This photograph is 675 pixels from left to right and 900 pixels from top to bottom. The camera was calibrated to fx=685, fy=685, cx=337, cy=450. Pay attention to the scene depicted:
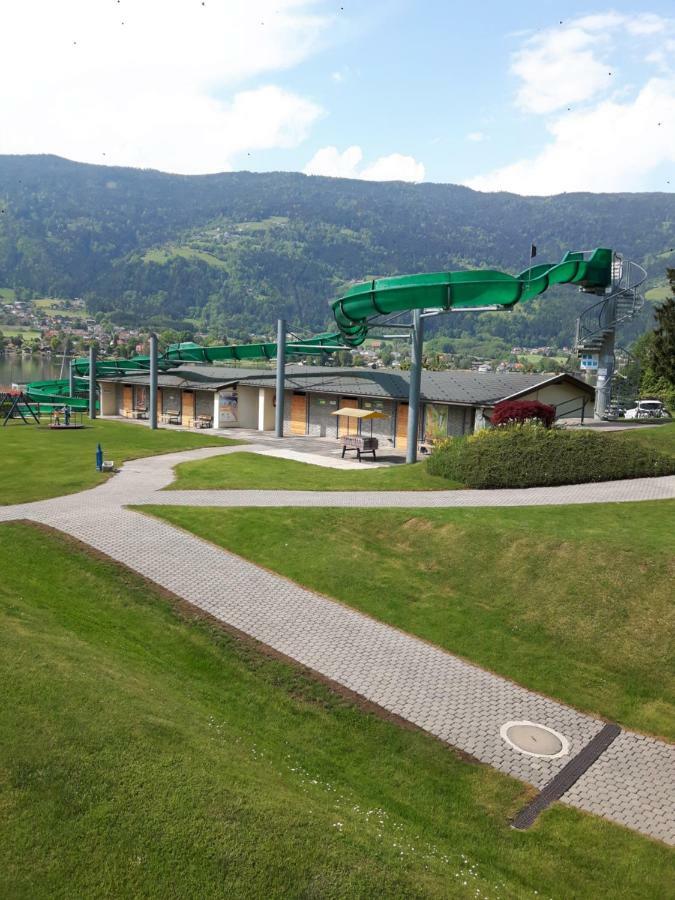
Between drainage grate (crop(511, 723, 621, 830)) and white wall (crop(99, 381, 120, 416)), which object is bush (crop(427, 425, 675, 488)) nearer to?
drainage grate (crop(511, 723, 621, 830))

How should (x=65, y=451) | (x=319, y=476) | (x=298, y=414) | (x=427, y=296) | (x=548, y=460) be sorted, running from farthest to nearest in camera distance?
1. (x=298, y=414)
2. (x=65, y=451)
3. (x=427, y=296)
4. (x=319, y=476)
5. (x=548, y=460)

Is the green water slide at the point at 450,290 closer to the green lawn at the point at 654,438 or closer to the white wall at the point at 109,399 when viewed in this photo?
the green lawn at the point at 654,438

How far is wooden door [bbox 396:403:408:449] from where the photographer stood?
39175 mm

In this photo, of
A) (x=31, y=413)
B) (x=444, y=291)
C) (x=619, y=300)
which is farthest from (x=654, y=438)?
(x=31, y=413)

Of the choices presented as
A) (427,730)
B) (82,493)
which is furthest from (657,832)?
(82,493)

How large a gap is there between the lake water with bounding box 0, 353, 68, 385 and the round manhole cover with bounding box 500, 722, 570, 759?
122932 mm

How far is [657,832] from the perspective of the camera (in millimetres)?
9141

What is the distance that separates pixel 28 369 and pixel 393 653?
555 ft

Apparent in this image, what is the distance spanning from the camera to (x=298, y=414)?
45.7m

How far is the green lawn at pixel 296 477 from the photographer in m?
24.9

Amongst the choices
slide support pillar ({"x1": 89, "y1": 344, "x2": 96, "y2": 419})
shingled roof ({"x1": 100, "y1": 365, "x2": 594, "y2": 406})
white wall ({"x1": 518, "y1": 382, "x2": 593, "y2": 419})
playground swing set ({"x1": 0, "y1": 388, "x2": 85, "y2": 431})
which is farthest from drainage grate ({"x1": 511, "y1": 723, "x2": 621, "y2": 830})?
slide support pillar ({"x1": 89, "y1": 344, "x2": 96, "y2": 419})

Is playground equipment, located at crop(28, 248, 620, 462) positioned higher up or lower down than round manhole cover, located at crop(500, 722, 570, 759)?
higher up

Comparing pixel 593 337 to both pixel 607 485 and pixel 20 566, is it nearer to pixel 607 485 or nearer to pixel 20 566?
pixel 607 485

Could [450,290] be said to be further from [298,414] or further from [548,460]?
[298,414]
